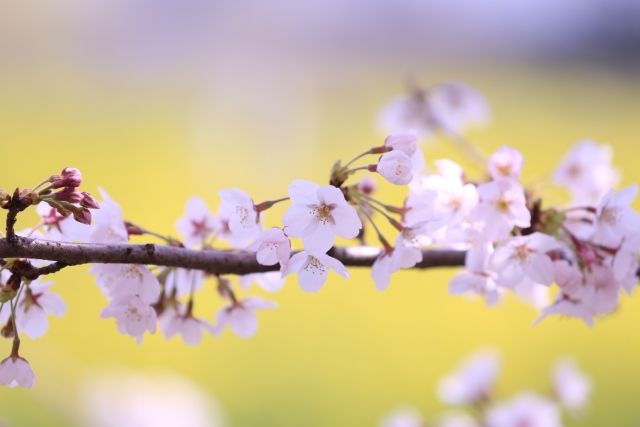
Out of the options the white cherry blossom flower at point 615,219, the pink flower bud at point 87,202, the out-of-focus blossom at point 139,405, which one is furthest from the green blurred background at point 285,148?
the pink flower bud at point 87,202

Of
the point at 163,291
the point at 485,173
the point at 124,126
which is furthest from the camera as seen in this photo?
the point at 124,126

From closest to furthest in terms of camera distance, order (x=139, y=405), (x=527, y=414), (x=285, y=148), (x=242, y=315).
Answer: (x=242, y=315), (x=527, y=414), (x=139, y=405), (x=285, y=148)

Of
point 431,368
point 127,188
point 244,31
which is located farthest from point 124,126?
point 244,31

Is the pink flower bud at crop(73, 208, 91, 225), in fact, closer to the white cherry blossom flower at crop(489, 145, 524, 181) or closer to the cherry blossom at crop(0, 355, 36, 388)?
the cherry blossom at crop(0, 355, 36, 388)

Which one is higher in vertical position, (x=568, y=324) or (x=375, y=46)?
(x=375, y=46)

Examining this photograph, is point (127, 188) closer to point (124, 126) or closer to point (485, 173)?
point (124, 126)

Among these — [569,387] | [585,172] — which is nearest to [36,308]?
[585,172]

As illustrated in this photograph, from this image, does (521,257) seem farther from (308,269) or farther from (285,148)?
(285,148)

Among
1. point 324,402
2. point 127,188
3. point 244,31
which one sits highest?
point 244,31
